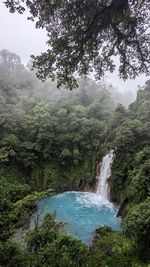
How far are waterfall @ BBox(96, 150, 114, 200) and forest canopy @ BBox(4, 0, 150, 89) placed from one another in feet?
41.9

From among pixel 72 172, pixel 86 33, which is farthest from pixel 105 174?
pixel 86 33

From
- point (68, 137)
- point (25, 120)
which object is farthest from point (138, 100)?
point (25, 120)

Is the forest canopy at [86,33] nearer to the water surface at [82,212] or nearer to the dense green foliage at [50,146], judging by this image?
the water surface at [82,212]

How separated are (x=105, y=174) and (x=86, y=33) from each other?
46.3ft

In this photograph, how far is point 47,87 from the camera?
4600 centimetres

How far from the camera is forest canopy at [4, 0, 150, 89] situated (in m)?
Answer: 5.27

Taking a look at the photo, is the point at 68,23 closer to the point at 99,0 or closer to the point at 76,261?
the point at 99,0

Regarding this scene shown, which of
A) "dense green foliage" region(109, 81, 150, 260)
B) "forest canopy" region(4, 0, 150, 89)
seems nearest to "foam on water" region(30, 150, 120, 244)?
"dense green foliage" region(109, 81, 150, 260)

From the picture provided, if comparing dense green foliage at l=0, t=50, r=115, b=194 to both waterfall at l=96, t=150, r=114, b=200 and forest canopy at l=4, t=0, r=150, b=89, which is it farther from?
forest canopy at l=4, t=0, r=150, b=89

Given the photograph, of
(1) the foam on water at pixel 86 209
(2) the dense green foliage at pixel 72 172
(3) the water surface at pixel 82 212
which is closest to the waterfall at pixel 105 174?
(1) the foam on water at pixel 86 209

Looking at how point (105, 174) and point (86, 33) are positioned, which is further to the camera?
point (105, 174)

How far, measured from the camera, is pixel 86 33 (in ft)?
18.2

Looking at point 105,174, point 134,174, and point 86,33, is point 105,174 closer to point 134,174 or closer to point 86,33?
point 134,174

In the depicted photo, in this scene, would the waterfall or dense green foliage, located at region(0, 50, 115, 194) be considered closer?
the waterfall
